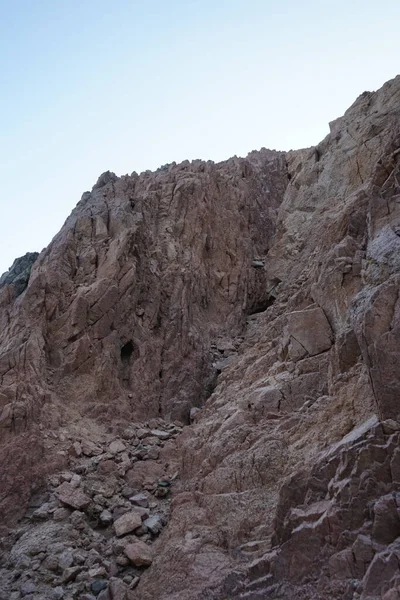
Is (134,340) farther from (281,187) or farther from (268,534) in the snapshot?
(281,187)

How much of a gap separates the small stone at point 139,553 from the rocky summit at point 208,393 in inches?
1.3

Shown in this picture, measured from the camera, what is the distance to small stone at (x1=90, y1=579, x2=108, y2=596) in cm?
945

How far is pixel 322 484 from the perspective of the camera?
771 cm

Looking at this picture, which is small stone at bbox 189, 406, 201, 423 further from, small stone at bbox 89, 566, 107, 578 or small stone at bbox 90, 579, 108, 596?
small stone at bbox 90, 579, 108, 596

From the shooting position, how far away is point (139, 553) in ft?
32.9

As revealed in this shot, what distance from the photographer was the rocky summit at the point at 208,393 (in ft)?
24.5

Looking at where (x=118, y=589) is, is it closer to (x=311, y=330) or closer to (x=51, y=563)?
(x=51, y=563)

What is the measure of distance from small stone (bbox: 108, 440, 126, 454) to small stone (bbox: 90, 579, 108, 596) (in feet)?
16.2

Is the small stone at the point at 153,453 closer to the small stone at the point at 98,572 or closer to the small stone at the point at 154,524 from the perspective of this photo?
the small stone at the point at 154,524

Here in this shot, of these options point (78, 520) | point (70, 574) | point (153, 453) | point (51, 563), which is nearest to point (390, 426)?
point (70, 574)

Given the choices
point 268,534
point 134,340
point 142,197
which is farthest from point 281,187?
point 268,534

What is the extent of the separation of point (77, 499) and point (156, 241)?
42.1ft

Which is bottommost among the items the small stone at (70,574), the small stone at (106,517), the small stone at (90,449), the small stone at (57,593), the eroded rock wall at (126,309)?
the small stone at (57,593)

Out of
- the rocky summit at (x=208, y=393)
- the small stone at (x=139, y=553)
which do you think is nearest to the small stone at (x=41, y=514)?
the rocky summit at (x=208, y=393)
